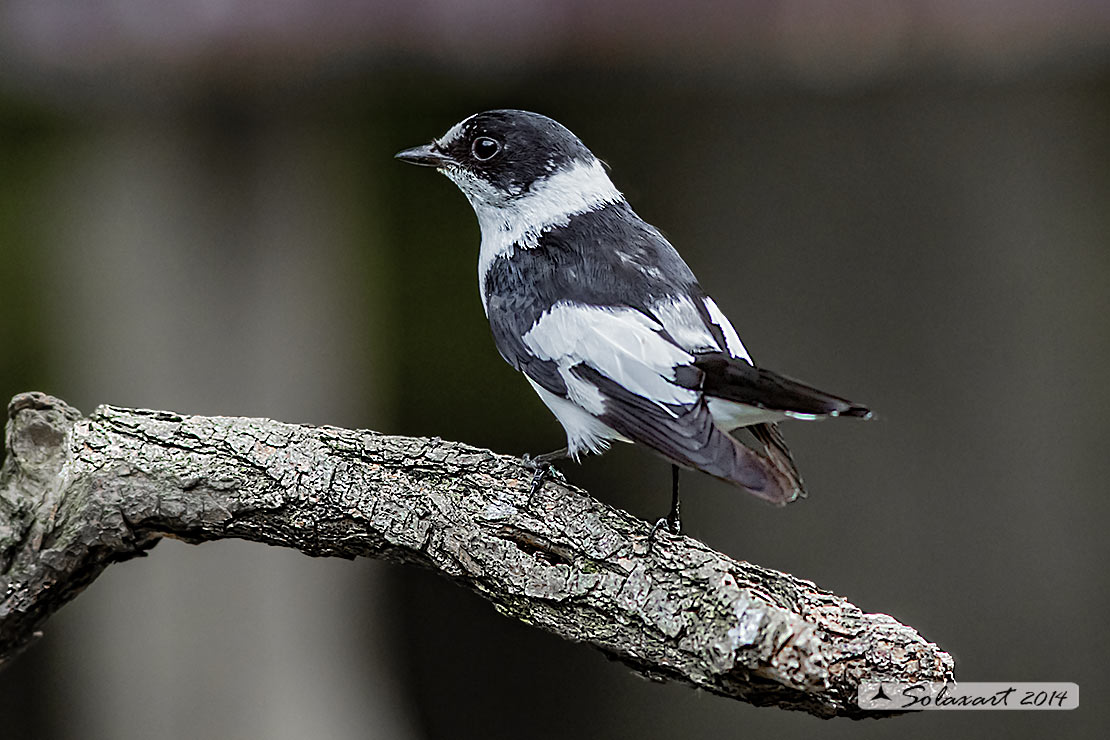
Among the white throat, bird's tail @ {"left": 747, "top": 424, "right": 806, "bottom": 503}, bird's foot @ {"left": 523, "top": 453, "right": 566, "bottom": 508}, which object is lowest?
bird's foot @ {"left": 523, "top": 453, "right": 566, "bottom": 508}

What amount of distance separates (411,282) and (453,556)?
10.1 feet

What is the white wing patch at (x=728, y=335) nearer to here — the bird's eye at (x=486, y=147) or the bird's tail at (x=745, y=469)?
the bird's tail at (x=745, y=469)

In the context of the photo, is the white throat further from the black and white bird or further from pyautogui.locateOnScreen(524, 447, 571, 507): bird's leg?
pyautogui.locateOnScreen(524, 447, 571, 507): bird's leg

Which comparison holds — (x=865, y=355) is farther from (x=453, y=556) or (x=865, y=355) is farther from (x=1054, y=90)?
(x=453, y=556)

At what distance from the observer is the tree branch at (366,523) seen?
1.88 m

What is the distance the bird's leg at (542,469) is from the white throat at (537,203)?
318 millimetres

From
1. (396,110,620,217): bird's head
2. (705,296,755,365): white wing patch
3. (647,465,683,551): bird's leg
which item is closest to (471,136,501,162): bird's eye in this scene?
(396,110,620,217): bird's head

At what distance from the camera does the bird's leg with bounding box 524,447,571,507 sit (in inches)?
81.5

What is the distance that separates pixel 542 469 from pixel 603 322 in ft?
0.98

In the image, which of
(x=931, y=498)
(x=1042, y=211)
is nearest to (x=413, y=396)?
(x=931, y=498)

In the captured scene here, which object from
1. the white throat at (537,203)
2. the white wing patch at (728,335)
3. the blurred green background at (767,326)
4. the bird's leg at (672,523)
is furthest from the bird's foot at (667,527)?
the blurred green background at (767,326)

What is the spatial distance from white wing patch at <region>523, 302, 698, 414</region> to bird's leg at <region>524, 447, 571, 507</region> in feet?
0.50

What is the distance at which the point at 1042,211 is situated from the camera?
423 centimetres

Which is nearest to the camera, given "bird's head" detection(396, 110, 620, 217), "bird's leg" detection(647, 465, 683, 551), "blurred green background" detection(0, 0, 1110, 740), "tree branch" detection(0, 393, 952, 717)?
"tree branch" detection(0, 393, 952, 717)
